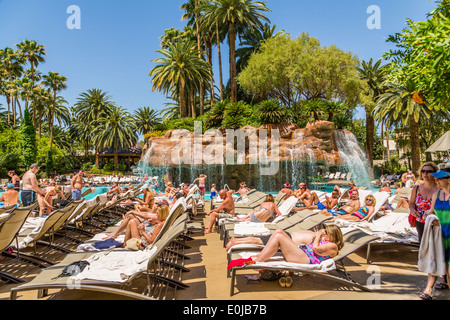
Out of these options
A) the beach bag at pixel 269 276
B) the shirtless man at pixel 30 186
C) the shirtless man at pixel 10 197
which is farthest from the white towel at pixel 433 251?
the shirtless man at pixel 10 197

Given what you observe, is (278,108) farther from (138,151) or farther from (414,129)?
(138,151)

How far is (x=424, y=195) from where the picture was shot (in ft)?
14.7

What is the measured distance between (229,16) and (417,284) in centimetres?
3262

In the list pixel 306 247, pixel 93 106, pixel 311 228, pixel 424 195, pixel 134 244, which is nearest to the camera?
pixel 306 247

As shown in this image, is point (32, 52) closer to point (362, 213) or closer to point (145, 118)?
point (145, 118)

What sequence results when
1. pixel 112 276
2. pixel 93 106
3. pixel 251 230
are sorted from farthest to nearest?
pixel 93 106 → pixel 251 230 → pixel 112 276

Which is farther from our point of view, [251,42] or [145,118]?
[145,118]

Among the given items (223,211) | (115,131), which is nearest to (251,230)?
(223,211)

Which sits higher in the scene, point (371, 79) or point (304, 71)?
point (371, 79)

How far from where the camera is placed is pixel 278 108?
25.5 m

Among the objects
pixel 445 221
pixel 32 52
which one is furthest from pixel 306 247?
pixel 32 52

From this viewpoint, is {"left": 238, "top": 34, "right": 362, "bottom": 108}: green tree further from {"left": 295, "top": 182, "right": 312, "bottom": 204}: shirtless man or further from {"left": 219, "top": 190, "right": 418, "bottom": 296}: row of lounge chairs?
{"left": 219, "top": 190, "right": 418, "bottom": 296}: row of lounge chairs

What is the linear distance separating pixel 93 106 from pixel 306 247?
180ft

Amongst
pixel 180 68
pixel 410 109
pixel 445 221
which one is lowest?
pixel 445 221
